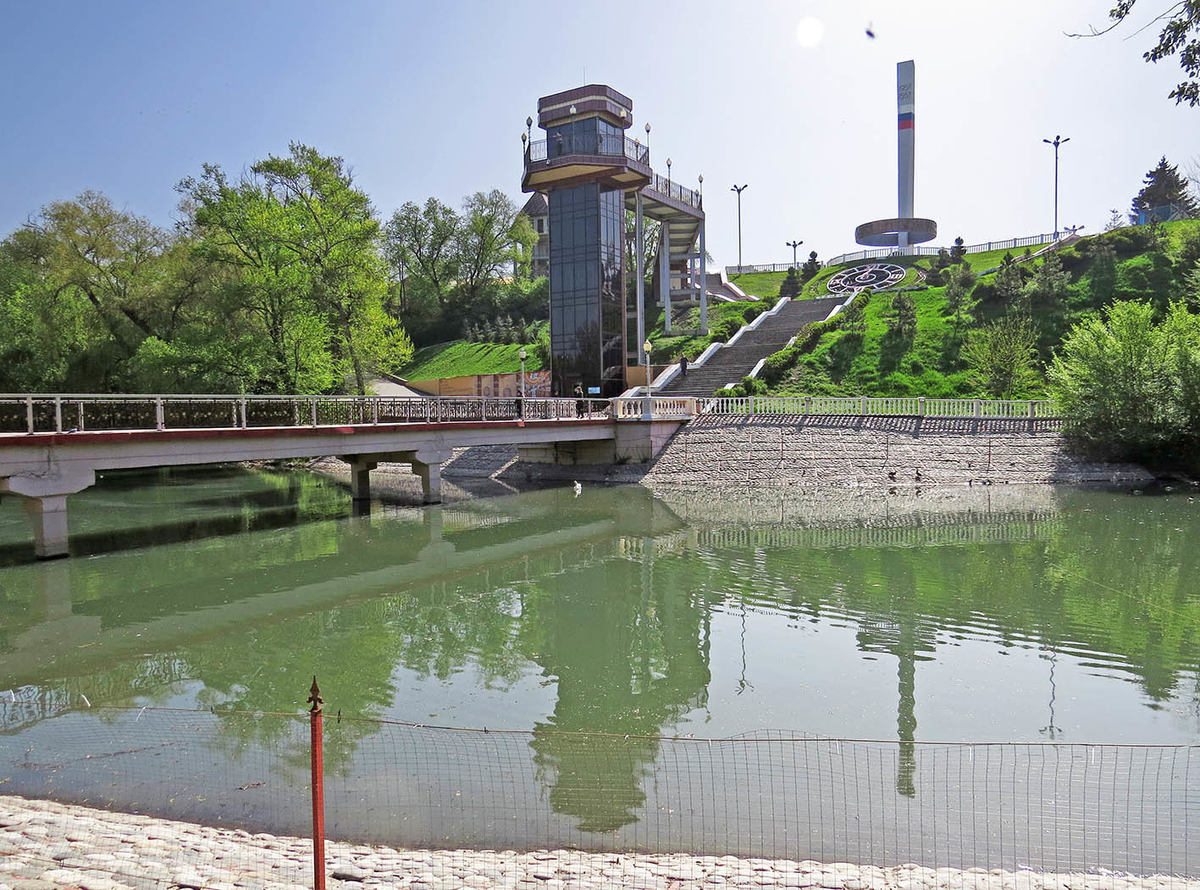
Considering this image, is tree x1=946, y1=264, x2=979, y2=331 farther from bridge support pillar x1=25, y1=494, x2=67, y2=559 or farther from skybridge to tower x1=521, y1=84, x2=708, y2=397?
bridge support pillar x1=25, y1=494, x2=67, y2=559

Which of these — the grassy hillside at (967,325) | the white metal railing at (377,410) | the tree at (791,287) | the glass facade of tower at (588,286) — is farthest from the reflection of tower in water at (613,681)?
the tree at (791,287)

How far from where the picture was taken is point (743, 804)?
254 inches

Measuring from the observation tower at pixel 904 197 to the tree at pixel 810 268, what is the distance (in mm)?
10808

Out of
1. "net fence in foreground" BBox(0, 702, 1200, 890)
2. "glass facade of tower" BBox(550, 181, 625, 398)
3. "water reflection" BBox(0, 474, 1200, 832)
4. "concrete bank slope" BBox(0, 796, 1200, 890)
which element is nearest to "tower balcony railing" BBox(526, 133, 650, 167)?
"glass facade of tower" BBox(550, 181, 625, 398)

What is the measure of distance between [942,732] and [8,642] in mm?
13235

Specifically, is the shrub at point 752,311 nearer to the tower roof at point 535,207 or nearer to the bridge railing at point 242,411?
the bridge railing at point 242,411

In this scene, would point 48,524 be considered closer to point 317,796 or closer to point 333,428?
point 333,428

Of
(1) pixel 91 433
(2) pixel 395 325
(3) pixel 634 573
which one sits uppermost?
(2) pixel 395 325

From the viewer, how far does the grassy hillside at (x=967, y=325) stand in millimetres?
40812

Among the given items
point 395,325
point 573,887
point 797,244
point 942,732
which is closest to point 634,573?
point 942,732

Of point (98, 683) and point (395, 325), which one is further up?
point (395, 325)

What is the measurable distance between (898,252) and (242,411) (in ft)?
205

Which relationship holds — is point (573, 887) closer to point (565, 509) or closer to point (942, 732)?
point (942, 732)

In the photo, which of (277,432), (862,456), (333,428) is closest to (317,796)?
(277,432)
